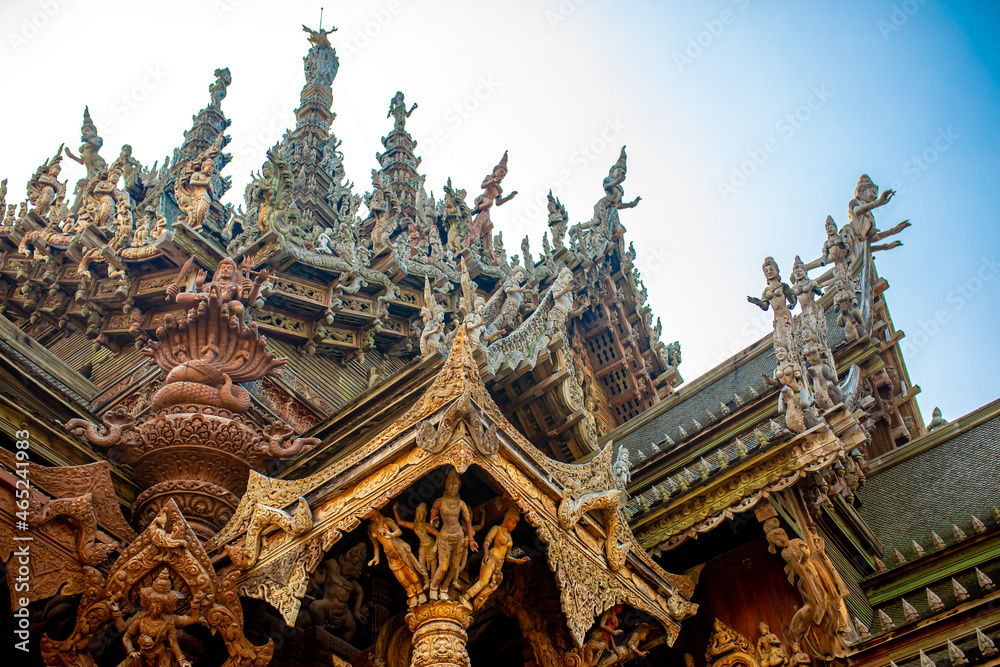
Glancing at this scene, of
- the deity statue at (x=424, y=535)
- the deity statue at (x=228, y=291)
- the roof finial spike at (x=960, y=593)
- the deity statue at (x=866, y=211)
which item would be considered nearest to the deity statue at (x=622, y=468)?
the deity statue at (x=424, y=535)

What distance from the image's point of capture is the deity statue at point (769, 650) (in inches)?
267

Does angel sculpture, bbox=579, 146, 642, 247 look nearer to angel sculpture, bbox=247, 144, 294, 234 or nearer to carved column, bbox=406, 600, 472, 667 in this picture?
angel sculpture, bbox=247, 144, 294, 234

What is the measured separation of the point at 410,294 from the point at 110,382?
171 inches

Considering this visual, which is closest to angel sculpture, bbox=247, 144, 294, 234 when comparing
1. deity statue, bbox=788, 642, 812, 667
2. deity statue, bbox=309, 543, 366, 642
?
deity statue, bbox=309, 543, 366, 642

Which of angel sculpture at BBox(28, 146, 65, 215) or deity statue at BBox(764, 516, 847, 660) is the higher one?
angel sculpture at BBox(28, 146, 65, 215)

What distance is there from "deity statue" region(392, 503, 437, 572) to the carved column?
26 centimetres

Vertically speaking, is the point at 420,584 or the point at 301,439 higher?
the point at 301,439

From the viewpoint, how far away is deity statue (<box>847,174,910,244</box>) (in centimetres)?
1247

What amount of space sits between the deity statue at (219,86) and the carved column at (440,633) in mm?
17301

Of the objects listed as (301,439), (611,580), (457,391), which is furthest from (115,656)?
(611,580)

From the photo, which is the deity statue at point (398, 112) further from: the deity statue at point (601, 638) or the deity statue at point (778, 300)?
the deity statue at point (601, 638)

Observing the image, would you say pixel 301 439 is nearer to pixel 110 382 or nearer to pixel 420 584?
pixel 420 584

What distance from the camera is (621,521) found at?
6559 millimetres

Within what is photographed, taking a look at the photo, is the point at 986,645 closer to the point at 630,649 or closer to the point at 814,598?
the point at 814,598
